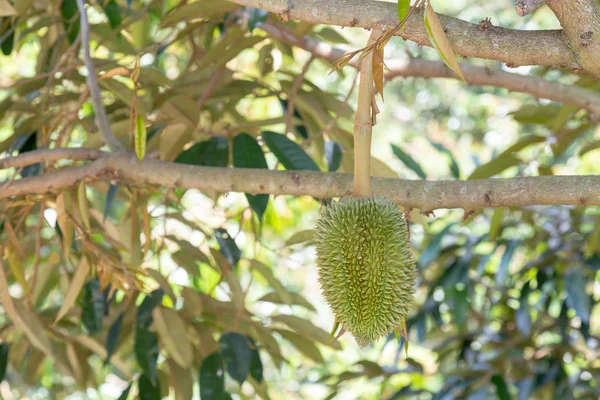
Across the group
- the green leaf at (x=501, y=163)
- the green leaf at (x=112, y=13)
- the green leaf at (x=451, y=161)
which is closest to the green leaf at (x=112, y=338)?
the green leaf at (x=112, y=13)

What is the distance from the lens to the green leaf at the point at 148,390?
134 cm

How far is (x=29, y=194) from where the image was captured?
3.60 feet

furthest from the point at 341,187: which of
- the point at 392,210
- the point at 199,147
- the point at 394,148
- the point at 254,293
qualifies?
the point at 254,293

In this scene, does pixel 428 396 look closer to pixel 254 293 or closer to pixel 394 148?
pixel 394 148

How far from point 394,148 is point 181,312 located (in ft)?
1.76

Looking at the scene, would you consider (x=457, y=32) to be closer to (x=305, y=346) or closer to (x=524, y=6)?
(x=524, y=6)

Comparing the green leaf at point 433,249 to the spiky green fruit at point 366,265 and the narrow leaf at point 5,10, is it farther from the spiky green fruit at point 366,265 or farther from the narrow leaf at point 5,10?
the narrow leaf at point 5,10

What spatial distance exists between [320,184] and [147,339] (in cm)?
54

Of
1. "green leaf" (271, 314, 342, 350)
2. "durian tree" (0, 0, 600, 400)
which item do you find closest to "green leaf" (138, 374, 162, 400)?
"durian tree" (0, 0, 600, 400)

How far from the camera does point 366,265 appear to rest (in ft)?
2.40

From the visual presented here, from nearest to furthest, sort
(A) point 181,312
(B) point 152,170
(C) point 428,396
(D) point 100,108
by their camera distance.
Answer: (B) point 152,170
(D) point 100,108
(A) point 181,312
(C) point 428,396

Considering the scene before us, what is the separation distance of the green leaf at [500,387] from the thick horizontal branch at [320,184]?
76 cm

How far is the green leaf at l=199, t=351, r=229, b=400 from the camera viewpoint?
1.26 meters

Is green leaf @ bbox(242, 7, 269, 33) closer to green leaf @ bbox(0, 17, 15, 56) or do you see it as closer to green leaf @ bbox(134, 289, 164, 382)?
green leaf @ bbox(134, 289, 164, 382)
